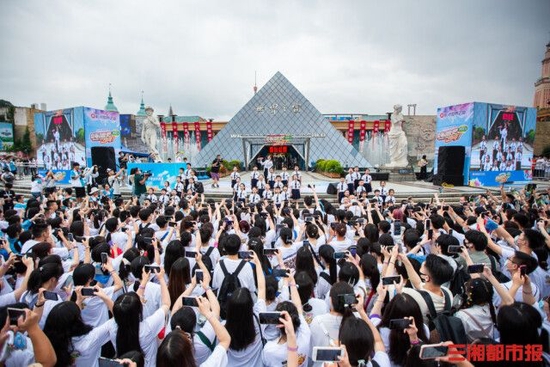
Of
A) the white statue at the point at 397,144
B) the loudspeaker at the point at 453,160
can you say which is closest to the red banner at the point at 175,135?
the white statue at the point at 397,144

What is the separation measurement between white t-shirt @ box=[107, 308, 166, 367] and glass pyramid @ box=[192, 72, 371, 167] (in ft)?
72.6

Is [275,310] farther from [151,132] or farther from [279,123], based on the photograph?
[279,123]

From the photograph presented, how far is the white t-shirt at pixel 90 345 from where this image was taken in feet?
5.82

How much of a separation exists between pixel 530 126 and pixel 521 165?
2.20 m

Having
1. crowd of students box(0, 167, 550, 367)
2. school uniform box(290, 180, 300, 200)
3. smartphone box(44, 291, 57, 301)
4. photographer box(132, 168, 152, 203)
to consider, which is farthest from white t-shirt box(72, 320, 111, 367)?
school uniform box(290, 180, 300, 200)

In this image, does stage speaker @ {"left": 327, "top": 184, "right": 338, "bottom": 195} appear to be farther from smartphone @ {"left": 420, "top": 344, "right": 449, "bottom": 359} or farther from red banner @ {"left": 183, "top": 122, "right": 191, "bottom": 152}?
red banner @ {"left": 183, "top": 122, "right": 191, "bottom": 152}

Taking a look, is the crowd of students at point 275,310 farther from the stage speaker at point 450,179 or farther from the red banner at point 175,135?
the red banner at point 175,135

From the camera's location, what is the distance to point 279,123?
1006 inches

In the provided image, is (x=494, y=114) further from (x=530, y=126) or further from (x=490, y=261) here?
(x=490, y=261)

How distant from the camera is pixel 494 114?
14.1 m

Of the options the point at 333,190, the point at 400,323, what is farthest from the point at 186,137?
the point at 400,323

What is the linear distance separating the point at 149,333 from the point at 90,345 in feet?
1.19

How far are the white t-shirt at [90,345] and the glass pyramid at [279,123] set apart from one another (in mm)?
22138

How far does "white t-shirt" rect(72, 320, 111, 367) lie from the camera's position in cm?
177
